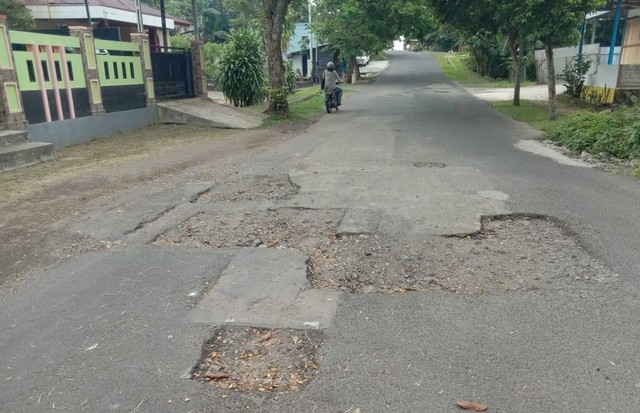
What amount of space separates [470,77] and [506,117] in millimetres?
24796

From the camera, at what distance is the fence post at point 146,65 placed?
49.0ft

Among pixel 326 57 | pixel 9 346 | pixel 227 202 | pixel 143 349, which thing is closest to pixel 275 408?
pixel 143 349

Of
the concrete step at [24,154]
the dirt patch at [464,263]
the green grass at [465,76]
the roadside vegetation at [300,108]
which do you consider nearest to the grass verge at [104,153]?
the concrete step at [24,154]

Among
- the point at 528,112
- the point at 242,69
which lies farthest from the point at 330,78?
the point at 528,112

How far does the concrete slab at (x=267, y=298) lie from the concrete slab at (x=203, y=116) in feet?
35.6

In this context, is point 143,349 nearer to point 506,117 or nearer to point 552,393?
point 552,393

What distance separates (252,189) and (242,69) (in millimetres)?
12877

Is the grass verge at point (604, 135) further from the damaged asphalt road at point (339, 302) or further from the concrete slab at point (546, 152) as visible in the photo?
the damaged asphalt road at point (339, 302)

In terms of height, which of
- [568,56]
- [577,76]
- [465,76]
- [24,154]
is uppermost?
[568,56]

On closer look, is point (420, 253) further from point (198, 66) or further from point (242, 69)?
point (242, 69)

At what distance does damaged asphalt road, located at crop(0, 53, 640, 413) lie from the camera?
9.38 ft

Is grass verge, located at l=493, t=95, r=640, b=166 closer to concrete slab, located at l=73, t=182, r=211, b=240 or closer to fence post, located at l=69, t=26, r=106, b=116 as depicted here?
concrete slab, located at l=73, t=182, r=211, b=240

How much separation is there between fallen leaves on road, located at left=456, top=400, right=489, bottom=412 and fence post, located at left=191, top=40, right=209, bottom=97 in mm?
17049

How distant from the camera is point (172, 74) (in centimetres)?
1711
